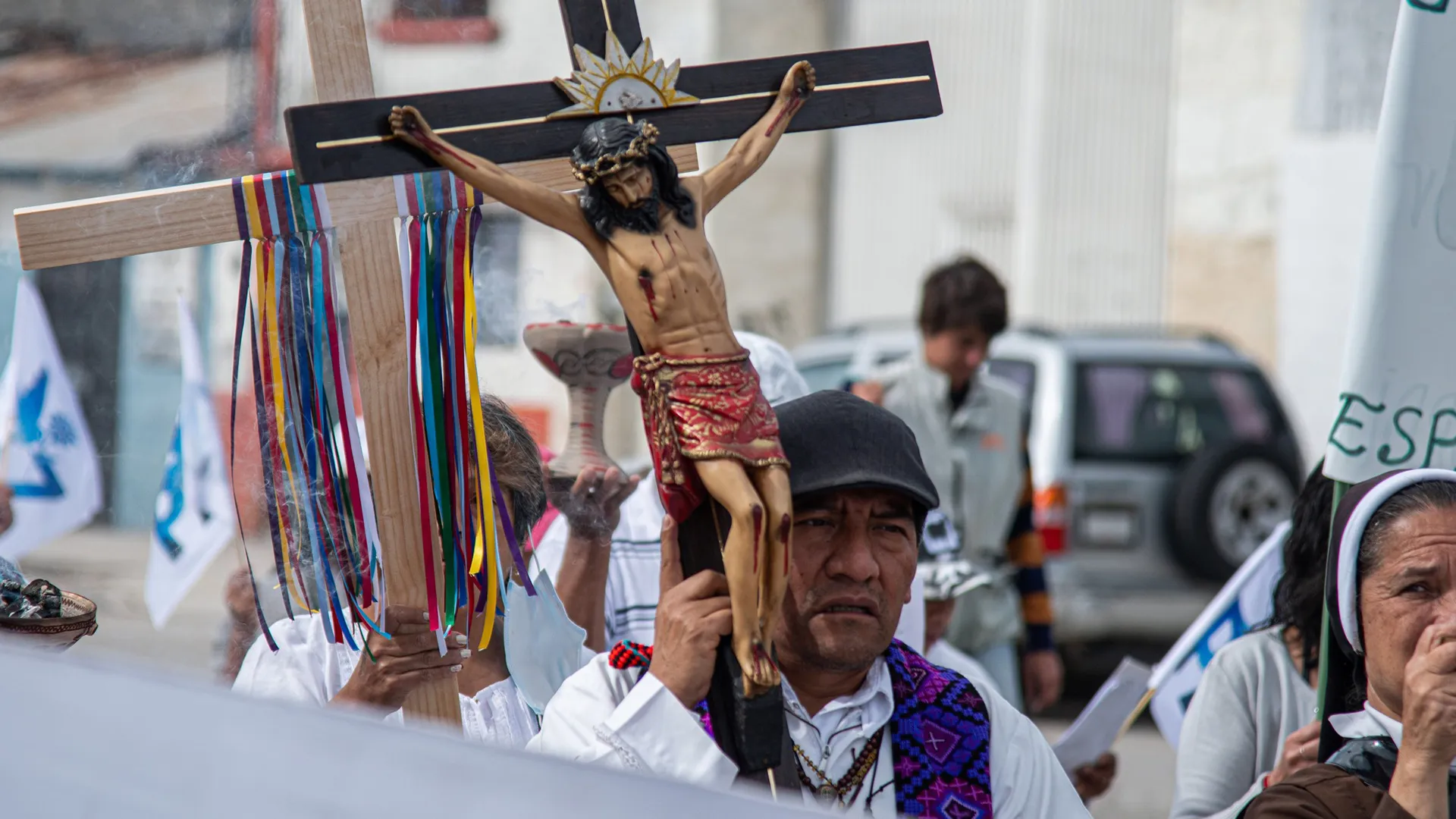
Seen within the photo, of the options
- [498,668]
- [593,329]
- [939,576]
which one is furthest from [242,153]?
[939,576]

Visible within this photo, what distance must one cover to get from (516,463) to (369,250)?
555 millimetres

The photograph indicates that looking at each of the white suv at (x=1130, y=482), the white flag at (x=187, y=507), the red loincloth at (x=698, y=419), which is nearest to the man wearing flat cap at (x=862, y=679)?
the red loincloth at (x=698, y=419)

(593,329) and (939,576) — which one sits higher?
(593,329)

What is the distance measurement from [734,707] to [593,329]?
1135 millimetres

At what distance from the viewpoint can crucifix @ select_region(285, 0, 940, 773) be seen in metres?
1.94

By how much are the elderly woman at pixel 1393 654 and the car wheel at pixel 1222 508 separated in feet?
19.8

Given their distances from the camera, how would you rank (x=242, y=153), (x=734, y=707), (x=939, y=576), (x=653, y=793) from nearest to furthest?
(x=653, y=793) < (x=734, y=707) < (x=242, y=153) < (x=939, y=576)

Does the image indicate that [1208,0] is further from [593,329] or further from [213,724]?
[213,724]

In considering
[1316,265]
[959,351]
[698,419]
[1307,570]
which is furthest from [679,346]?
[1316,265]

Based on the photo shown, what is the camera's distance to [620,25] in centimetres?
211

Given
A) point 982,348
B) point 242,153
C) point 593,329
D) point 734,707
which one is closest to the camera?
point 734,707

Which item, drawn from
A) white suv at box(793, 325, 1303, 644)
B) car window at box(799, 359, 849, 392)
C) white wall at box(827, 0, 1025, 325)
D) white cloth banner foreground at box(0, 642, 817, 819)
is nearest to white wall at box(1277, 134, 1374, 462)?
white wall at box(827, 0, 1025, 325)

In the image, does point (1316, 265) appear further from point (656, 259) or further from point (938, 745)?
point (656, 259)

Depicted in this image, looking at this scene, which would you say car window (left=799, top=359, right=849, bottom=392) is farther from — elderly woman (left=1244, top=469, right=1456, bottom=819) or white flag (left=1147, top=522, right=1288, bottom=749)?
elderly woman (left=1244, top=469, right=1456, bottom=819)
